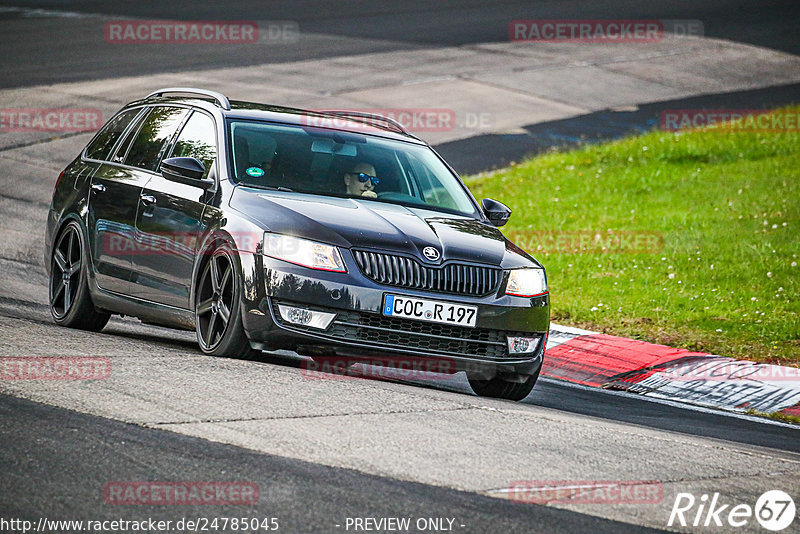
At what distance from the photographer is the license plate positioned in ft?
25.1

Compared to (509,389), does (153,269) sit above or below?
above

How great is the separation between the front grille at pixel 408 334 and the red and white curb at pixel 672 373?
2721mm

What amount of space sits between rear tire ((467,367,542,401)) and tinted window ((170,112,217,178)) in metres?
2.39

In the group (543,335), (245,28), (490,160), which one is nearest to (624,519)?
(543,335)

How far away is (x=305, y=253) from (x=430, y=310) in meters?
0.84

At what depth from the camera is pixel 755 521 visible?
5.45 m

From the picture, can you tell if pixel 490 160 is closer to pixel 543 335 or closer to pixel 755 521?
pixel 543 335

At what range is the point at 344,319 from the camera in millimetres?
7656

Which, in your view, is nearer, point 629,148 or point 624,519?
point 624,519

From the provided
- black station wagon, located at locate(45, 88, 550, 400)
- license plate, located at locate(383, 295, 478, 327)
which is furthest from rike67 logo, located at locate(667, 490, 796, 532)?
black station wagon, located at locate(45, 88, 550, 400)

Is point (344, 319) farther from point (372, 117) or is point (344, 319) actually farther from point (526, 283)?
point (372, 117)

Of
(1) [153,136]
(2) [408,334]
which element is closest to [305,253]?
(2) [408,334]

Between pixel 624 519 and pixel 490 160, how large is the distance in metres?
16.2

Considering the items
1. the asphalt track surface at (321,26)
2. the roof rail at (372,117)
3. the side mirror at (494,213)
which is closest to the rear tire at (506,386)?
the side mirror at (494,213)
